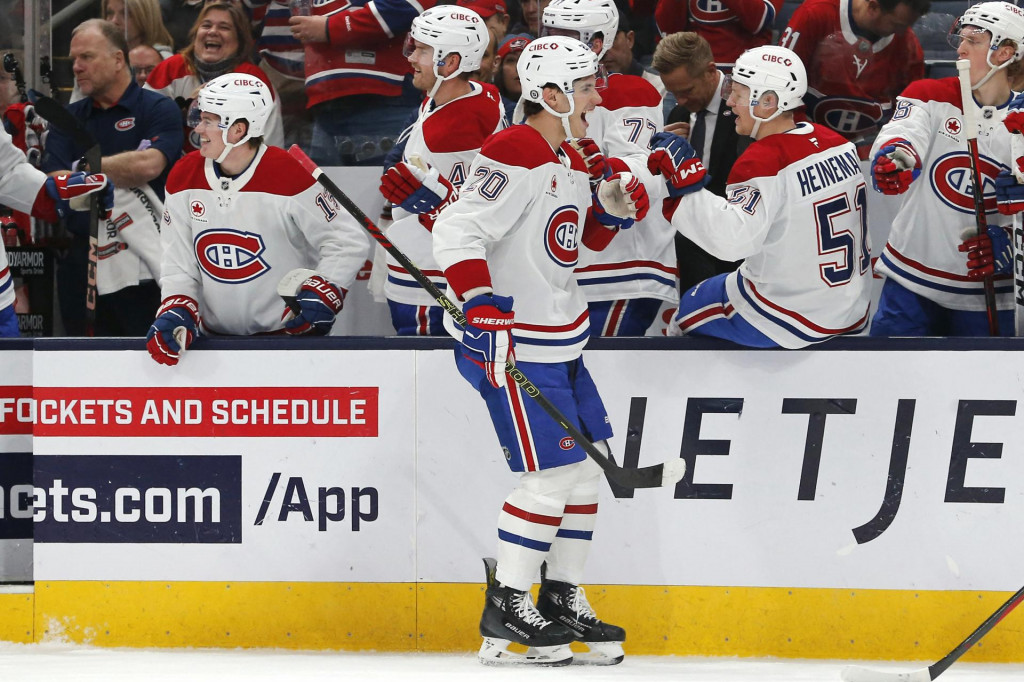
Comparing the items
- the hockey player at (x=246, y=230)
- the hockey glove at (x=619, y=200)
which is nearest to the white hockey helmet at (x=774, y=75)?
the hockey glove at (x=619, y=200)

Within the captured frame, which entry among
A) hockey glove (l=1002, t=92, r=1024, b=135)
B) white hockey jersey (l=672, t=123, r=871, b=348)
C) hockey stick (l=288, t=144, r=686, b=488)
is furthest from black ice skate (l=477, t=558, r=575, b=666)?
hockey glove (l=1002, t=92, r=1024, b=135)

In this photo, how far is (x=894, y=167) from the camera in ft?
10.7

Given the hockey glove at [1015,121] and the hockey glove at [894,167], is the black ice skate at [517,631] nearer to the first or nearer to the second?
the hockey glove at [894,167]

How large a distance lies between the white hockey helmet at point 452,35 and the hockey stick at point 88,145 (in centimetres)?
109

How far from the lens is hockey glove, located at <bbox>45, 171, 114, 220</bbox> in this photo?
3.85m

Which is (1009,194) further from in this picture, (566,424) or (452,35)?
(452,35)

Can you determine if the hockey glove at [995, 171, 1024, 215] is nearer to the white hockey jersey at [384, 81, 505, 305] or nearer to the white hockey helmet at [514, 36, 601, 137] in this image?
the white hockey helmet at [514, 36, 601, 137]

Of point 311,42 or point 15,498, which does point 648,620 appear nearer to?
point 15,498

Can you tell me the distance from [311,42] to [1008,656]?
2.80m

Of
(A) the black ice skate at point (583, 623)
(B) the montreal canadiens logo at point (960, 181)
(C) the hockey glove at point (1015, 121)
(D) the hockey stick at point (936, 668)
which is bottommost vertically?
(A) the black ice skate at point (583, 623)

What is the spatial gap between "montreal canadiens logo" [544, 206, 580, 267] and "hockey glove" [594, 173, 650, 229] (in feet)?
0.32

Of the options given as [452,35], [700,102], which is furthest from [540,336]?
[700,102]

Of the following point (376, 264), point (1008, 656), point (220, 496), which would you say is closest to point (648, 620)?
point (1008, 656)

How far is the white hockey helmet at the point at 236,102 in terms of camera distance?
3453mm
